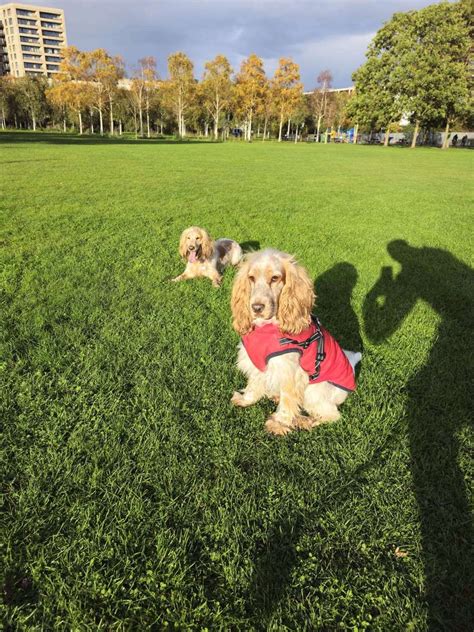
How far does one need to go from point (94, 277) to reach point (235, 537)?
17.7 ft

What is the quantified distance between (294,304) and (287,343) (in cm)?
38

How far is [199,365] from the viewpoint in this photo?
177 inches

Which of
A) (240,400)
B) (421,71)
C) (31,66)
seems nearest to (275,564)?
(240,400)

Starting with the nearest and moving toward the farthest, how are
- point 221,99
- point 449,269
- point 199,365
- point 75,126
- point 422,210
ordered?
point 199,365, point 449,269, point 422,210, point 221,99, point 75,126

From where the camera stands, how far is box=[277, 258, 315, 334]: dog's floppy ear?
11.2 feet

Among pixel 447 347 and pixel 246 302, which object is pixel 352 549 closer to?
pixel 246 302

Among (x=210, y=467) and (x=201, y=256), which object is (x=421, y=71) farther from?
(x=210, y=467)

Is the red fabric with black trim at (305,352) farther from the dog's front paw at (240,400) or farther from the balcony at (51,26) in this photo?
the balcony at (51,26)

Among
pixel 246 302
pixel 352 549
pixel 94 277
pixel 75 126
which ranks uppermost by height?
pixel 75 126

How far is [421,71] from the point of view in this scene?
55.0m

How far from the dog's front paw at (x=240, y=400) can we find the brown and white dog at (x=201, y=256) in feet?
11.4

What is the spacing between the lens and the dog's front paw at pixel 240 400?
3.93 m

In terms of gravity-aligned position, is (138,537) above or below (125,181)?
below

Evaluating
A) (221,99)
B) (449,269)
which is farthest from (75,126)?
(449,269)
